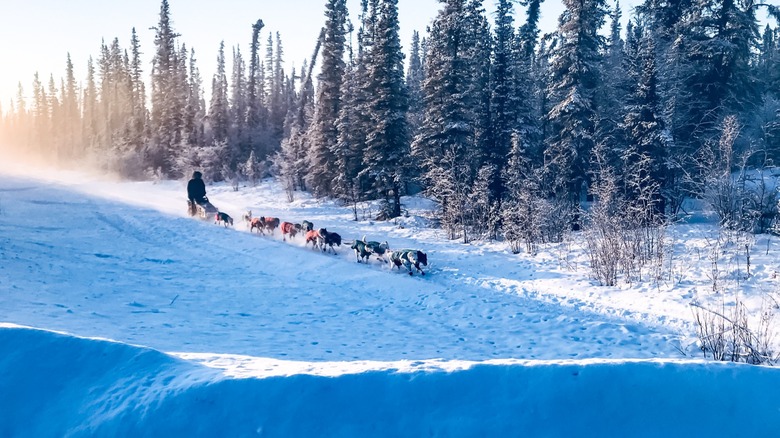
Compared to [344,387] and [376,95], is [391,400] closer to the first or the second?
[344,387]

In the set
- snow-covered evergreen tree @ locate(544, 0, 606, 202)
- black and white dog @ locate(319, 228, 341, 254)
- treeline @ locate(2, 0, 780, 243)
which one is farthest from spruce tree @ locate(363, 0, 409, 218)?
black and white dog @ locate(319, 228, 341, 254)

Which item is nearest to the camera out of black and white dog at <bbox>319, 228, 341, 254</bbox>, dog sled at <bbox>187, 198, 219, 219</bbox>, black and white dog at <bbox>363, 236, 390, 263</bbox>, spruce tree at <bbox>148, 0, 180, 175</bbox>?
black and white dog at <bbox>363, 236, 390, 263</bbox>

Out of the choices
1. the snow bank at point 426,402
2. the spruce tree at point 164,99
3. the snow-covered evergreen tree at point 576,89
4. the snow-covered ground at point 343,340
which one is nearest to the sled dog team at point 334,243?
the snow-covered ground at point 343,340

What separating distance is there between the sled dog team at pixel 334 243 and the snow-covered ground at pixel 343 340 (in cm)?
38

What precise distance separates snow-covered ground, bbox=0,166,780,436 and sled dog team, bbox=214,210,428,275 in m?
0.38

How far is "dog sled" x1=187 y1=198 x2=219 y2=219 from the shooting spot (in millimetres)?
21125

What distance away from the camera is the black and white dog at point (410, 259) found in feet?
40.5

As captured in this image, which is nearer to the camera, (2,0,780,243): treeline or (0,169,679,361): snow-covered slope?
(0,169,679,361): snow-covered slope

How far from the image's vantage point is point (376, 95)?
2603cm

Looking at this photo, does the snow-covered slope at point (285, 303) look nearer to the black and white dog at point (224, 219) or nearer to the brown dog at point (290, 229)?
the brown dog at point (290, 229)

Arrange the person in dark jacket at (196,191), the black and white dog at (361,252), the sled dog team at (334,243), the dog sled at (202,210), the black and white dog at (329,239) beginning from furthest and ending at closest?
1. the person in dark jacket at (196,191)
2. the dog sled at (202,210)
3. the black and white dog at (329,239)
4. the black and white dog at (361,252)
5. the sled dog team at (334,243)

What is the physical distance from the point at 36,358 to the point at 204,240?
508 inches

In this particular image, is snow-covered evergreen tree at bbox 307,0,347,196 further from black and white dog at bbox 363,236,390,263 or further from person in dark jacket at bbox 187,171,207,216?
black and white dog at bbox 363,236,390,263

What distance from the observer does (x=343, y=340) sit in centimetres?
766
